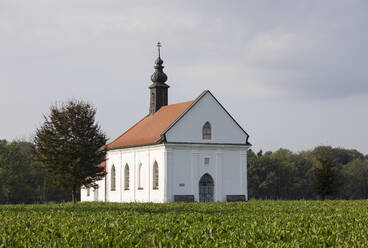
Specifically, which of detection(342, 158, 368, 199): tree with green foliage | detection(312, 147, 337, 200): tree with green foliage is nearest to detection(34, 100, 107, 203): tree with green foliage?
detection(312, 147, 337, 200): tree with green foliage

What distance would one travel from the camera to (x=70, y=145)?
3816 cm

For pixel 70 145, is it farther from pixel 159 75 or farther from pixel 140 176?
pixel 159 75

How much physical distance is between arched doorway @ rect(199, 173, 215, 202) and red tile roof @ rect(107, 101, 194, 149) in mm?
4878

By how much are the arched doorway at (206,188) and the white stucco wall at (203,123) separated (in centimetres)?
311

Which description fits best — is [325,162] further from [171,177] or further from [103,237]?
[103,237]

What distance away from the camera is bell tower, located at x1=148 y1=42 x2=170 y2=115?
2185 inches

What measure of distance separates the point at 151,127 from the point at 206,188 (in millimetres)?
8209

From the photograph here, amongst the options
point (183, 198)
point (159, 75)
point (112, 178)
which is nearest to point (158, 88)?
point (159, 75)

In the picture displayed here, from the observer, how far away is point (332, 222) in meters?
20.4

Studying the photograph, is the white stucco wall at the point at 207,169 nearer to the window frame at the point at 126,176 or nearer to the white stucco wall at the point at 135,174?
the white stucco wall at the point at 135,174

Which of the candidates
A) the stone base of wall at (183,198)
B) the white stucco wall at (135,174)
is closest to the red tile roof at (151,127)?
the white stucco wall at (135,174)

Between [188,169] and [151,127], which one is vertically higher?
[151,127]

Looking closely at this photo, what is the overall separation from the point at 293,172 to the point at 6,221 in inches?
3205

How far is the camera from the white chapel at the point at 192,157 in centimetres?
4597
